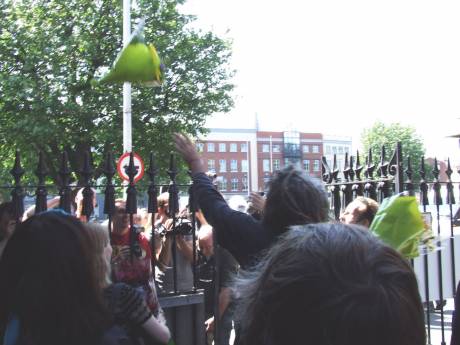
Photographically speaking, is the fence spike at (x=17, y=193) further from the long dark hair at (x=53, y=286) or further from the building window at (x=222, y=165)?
the building window at (x=222, y=165)

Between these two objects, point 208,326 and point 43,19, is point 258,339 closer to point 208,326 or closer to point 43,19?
point 208,326

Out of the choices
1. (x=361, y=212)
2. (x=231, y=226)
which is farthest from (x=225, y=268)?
(x=231, y=226)

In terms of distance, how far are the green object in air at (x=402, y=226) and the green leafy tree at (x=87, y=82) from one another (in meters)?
15.5

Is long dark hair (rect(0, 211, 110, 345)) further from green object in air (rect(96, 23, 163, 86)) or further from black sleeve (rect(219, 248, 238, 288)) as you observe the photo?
black sleeve (rect(219, 248, 238, 288))

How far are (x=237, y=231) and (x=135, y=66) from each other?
924 millimetres

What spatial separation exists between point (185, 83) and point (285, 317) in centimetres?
1777

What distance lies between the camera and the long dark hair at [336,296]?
0.82 m

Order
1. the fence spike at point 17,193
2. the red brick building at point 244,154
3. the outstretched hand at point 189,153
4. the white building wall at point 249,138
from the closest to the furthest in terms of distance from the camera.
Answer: the outstretched hand at point 189,153 < the fence spike at point 17,193 < the white building wall at point 249,138 < the red brick building at point 244,154

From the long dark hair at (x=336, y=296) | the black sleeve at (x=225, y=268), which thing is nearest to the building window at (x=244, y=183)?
the black sleeve at (x=225, y=268)

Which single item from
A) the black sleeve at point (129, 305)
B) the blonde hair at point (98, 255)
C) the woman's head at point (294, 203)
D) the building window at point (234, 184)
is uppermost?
the building window at point (234, 184)

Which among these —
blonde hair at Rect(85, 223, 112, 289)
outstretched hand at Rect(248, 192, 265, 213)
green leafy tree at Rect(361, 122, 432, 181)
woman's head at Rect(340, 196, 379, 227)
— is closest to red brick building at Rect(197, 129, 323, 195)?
green leafy tree at Rect(361, 122, 432, 181)

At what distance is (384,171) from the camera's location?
4.43 meters

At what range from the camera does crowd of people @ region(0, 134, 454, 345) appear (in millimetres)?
837

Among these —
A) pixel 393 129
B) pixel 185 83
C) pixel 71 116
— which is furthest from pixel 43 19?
pixel 393 129
